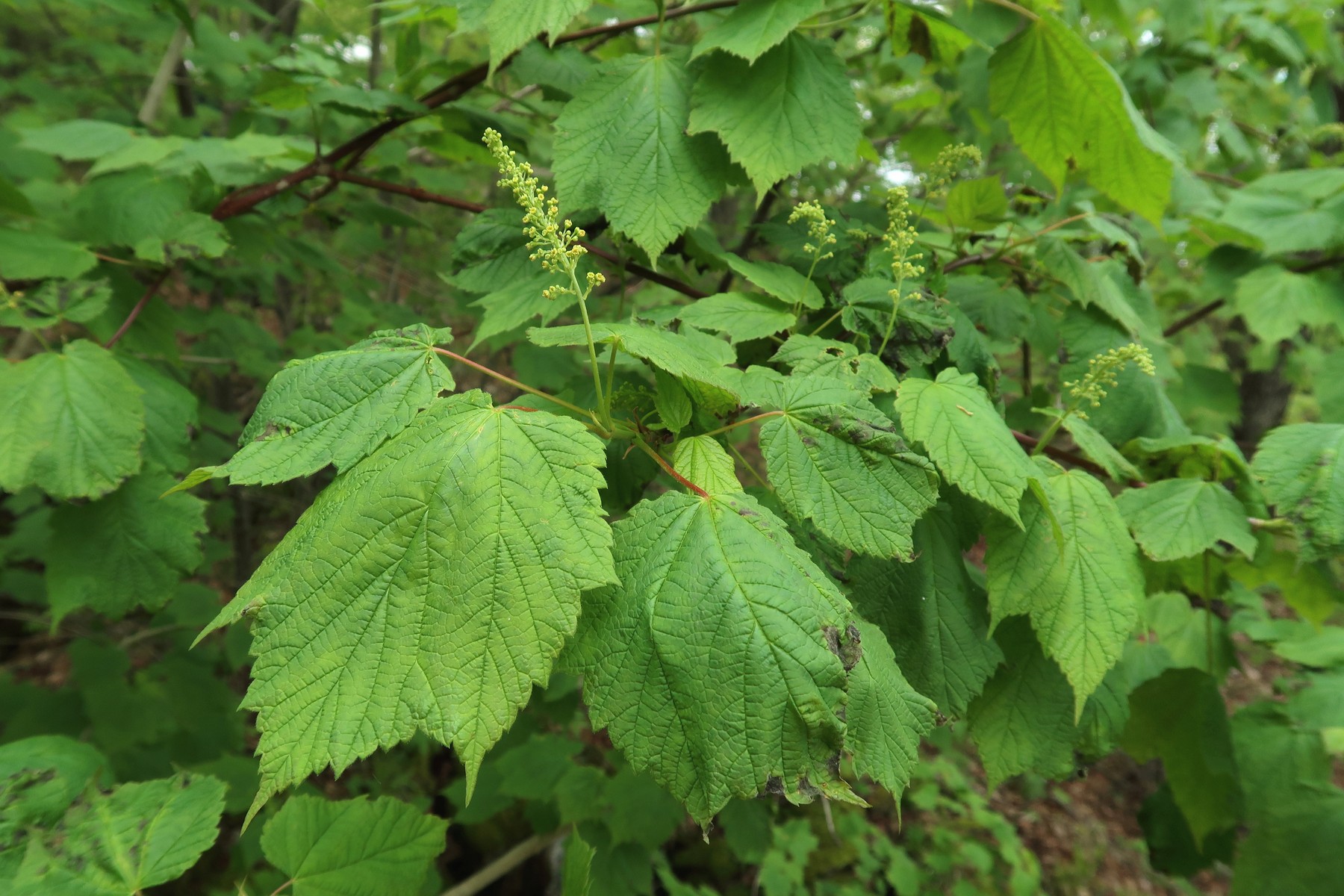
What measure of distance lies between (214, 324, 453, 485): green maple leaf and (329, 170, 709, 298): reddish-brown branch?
2.17 ft

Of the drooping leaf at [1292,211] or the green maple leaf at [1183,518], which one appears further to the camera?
the drooping leaf at [1292,211]

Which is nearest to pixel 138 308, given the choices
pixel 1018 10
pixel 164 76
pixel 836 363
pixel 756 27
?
pixel 164 76

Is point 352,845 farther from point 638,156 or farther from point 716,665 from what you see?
point 638,156

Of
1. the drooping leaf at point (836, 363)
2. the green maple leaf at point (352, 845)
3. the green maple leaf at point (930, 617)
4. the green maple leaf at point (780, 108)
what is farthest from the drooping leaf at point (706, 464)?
the green maple leaf at point (352, 845)

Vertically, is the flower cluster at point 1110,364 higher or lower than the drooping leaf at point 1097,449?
higher

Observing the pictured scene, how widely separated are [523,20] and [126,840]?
1865mm

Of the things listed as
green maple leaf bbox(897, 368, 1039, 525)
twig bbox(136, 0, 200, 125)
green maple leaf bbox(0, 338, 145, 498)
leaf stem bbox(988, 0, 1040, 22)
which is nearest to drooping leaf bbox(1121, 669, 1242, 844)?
green maple leaf bbox(897, 368, 1039, 525)

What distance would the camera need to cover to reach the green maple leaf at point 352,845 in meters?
1.45

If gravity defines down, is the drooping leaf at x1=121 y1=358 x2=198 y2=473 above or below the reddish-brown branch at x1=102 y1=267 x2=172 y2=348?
below

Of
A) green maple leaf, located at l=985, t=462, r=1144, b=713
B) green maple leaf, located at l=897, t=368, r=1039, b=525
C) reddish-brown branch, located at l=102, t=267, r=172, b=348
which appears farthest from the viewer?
reddish-brown branch, located at l=102, t=267, r=172, b=348

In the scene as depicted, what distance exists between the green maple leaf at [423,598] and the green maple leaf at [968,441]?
605 mm

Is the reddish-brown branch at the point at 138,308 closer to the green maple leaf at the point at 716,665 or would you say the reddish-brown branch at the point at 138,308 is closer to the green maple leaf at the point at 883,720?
the green maple leaf at the point at 716,665

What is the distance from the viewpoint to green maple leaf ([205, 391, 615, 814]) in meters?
0.84

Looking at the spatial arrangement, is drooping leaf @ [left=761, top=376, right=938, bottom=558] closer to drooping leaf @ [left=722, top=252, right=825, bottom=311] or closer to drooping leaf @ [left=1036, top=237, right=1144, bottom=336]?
drooping leaf @ [left=722, top=252, right=825, bottom=311]
